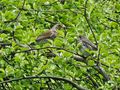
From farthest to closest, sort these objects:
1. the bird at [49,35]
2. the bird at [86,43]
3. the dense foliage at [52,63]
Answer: the bird at [49,35]
the bird at [86,43]
the dense foliage at [52,63]

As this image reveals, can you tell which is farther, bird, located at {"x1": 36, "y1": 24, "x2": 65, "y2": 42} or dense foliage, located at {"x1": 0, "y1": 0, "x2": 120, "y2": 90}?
bird, located at {"x1": 36, "y1": 24, "x2": 65, "y2": 42}

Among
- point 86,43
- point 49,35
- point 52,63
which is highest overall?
point 52,63

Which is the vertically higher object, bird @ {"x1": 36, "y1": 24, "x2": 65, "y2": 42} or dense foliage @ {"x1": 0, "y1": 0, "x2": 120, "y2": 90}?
dense foliage @ {"x1": 0, "y1": 0, "x2": 120, "y2": 90}

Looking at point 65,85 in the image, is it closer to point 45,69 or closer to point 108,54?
point 45,69

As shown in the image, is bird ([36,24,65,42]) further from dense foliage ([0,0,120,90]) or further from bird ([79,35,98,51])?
bird ([79,35,98,51])

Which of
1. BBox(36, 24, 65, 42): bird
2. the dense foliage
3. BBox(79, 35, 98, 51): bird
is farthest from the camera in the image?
BBox(36, 24, 65, 42): bird

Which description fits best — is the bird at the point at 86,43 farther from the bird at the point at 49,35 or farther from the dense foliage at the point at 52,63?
the bird at the point at 49,35

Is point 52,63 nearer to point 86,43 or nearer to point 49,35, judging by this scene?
point 86,43

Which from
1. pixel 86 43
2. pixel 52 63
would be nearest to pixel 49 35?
pixel 86 43

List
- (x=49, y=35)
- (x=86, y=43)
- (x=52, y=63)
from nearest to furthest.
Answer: (x=52, y=63)
(x=86, y=43)
(x=49, y=35)

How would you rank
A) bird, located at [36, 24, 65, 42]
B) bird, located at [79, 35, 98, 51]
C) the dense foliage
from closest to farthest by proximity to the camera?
the dense foliage
bird, located at [79, 35, 98, 51]
bird, located at [36, 24, 65, 42]

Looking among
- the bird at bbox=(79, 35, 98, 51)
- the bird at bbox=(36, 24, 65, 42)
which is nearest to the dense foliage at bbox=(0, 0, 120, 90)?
the bird at bbox=(79, 35, 98, 51)

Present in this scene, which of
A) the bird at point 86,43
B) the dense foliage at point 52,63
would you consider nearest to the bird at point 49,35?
the dense foliage at point 52,63

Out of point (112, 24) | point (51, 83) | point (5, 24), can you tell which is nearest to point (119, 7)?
point (112, 24)
